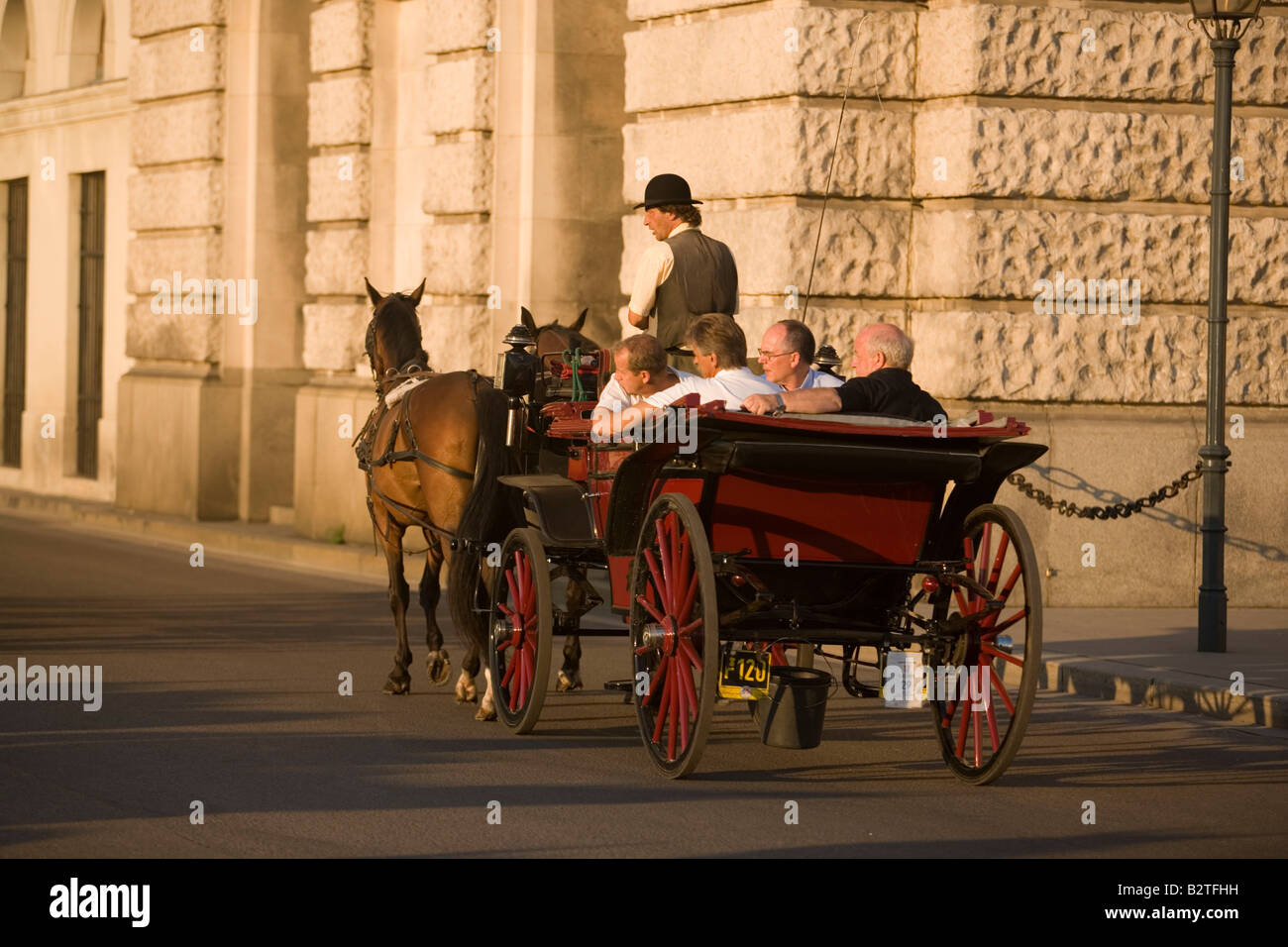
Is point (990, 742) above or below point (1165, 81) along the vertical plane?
below

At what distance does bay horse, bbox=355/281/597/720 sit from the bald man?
1.98 meters

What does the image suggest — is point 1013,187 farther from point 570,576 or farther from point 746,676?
point 746,676

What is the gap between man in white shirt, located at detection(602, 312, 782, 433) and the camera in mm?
8977

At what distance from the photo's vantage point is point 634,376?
30.8 ft

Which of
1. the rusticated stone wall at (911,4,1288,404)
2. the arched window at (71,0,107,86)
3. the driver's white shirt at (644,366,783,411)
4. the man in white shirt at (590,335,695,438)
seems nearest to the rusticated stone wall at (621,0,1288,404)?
the rusticated stone wall at (911,4,1288,404)

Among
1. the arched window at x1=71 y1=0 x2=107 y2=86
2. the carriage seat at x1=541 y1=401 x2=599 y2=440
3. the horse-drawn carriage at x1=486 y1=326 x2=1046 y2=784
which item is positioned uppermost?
the arched window at x1=71 y1=0 x2=107 y2=86

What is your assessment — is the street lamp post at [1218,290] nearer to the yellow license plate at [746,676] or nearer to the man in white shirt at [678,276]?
the man in white shirt at [678,276]

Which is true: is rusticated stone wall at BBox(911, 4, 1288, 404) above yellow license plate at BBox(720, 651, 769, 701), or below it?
above

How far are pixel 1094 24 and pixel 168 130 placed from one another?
1131 centimetres

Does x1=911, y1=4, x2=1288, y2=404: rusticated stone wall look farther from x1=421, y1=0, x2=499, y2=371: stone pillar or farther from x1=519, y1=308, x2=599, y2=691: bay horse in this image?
x1=421, y1=0, x2=499, y2=371: stone pillar

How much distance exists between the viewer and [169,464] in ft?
72.6

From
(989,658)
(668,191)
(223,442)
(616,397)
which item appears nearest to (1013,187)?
(668,191)
